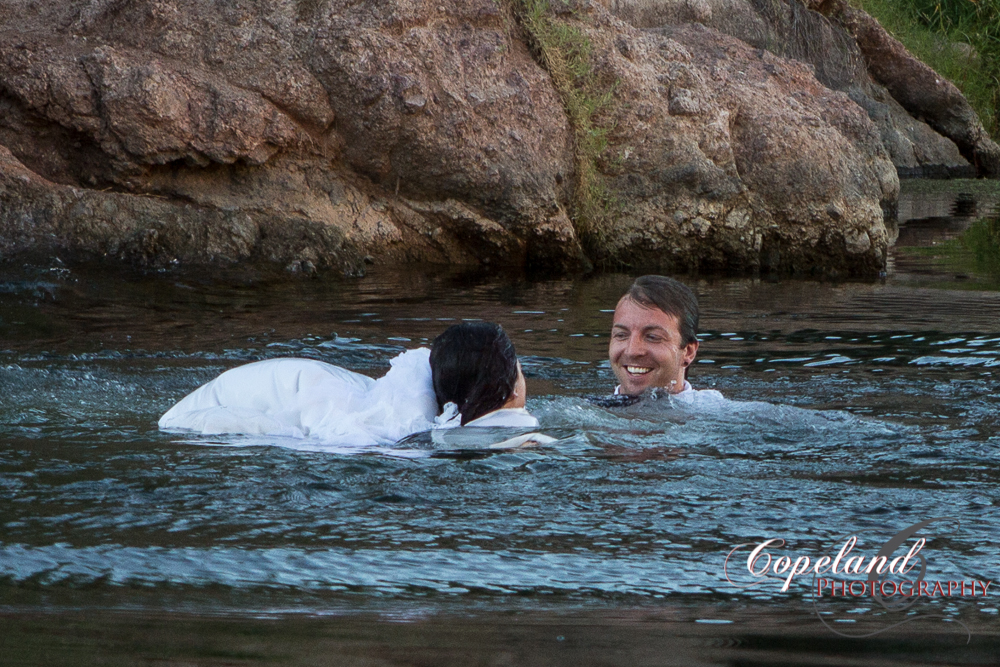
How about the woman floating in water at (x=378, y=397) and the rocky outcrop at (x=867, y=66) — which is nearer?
the woman floating in water at (x=378, y=397)

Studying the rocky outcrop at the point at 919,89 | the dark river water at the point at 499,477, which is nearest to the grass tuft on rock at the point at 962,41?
the rocky outcrop at the point at 919,89

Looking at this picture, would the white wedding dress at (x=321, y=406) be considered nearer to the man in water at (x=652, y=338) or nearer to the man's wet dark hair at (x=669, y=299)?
A: the man in water at (x=652, y=338)

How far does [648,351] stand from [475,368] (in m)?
1.25

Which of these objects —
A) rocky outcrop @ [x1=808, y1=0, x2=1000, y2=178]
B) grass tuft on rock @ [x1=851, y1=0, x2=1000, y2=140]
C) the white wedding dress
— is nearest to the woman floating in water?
the white wedding dress

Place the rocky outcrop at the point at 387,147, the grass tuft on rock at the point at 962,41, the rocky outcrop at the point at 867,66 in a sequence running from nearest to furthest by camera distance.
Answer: the rocky outcrop at the point at 387,147
the rocky outcrop at the point at 867,66
the grass tuft on rock at the point at 962,41

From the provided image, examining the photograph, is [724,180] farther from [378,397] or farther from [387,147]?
[378,397]

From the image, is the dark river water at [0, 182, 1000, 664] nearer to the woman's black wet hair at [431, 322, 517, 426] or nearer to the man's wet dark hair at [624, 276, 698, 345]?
the woman's black wet hair at [431, 322, 517, 426]

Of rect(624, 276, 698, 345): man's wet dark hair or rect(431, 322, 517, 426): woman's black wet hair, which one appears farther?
rect(624, 276, 698, 345): man's wet dark hair

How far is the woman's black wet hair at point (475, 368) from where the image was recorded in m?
4.65

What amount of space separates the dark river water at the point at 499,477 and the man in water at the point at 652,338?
0.21 metres

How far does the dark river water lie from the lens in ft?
10.2

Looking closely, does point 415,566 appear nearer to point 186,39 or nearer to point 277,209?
point 277,209

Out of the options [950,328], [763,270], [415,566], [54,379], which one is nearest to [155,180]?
[54,379]

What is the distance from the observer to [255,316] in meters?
7.78
